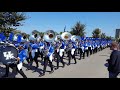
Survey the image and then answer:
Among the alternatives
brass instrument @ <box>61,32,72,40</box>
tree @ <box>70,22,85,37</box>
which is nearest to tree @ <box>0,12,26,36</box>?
brass instrument @ <box>61,32,72,40</box>

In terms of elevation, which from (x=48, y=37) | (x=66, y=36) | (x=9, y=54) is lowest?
(x=9, y=54)

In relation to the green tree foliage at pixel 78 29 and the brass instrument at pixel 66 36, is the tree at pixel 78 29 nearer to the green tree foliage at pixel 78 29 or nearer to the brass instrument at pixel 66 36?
the green tree foliage at pixel 78 29

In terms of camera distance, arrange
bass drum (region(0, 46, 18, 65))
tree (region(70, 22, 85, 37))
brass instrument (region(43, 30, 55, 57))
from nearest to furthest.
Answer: bass drum (region(0, 46, 18, 65))
brass instrument (region(43, 30, 55, 57))
tree (region(70, 22, 85, 37))

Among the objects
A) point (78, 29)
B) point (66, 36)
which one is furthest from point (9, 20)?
point (78, 29)

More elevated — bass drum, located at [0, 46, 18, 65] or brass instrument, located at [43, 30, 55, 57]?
brass instrument, located at [43, 30, 55, 57]

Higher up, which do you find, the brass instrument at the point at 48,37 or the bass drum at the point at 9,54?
the brass instrument at the point at 48,37

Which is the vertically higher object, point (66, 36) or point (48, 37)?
point (48, 37)

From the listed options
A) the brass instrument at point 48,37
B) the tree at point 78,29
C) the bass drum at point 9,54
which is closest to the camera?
the bass drum at point 9,54

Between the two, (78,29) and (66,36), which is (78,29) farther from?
(66,36)

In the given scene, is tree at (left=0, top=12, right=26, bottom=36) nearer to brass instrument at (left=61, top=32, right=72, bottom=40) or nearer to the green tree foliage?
brass instrument at (left=61, top=32, right=72, bottom=40)

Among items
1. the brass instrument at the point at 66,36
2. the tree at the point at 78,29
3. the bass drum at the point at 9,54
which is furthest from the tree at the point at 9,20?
the tree at the point at 78,29
